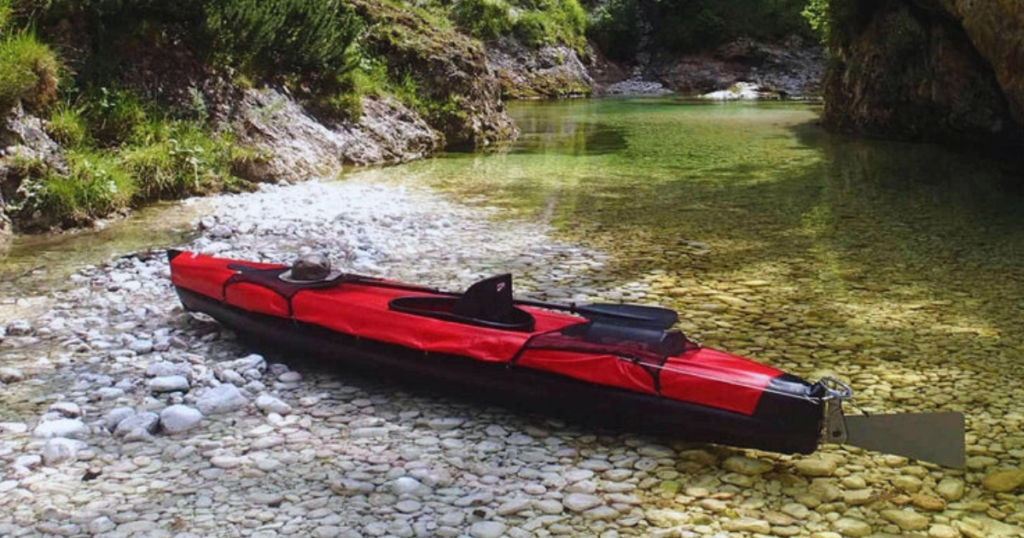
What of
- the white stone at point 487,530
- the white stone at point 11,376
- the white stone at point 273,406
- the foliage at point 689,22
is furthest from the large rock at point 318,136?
the foliage at point 689,22

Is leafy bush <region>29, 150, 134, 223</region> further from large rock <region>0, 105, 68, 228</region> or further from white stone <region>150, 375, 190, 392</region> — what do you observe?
white stone <region>150, 375, 190, 392</region>

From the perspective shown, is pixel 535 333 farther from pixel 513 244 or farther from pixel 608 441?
pixel 513 244

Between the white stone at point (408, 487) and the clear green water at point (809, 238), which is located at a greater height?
the clear green water at point (809, 238)

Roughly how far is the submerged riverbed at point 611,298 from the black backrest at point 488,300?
1.58 ft

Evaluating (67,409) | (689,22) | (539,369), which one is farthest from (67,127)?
(689,22)

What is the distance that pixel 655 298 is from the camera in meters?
5.92

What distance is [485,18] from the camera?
33.7 metres

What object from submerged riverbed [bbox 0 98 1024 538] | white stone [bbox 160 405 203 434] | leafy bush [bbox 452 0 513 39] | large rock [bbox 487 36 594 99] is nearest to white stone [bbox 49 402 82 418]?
submerged riverbed [bbox 0 98 1024 538]

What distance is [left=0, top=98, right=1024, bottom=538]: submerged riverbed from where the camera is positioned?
10.5 feet

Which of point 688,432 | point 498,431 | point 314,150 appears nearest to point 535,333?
point 498,431

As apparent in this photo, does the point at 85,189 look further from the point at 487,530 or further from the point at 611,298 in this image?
the point at 487,530

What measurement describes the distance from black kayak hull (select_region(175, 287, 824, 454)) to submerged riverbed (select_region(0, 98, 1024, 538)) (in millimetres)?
122

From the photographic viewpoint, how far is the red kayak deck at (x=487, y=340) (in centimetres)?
345

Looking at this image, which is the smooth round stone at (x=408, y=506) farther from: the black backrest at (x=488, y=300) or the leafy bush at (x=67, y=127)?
the leafy bush at (x=67, y=127)
